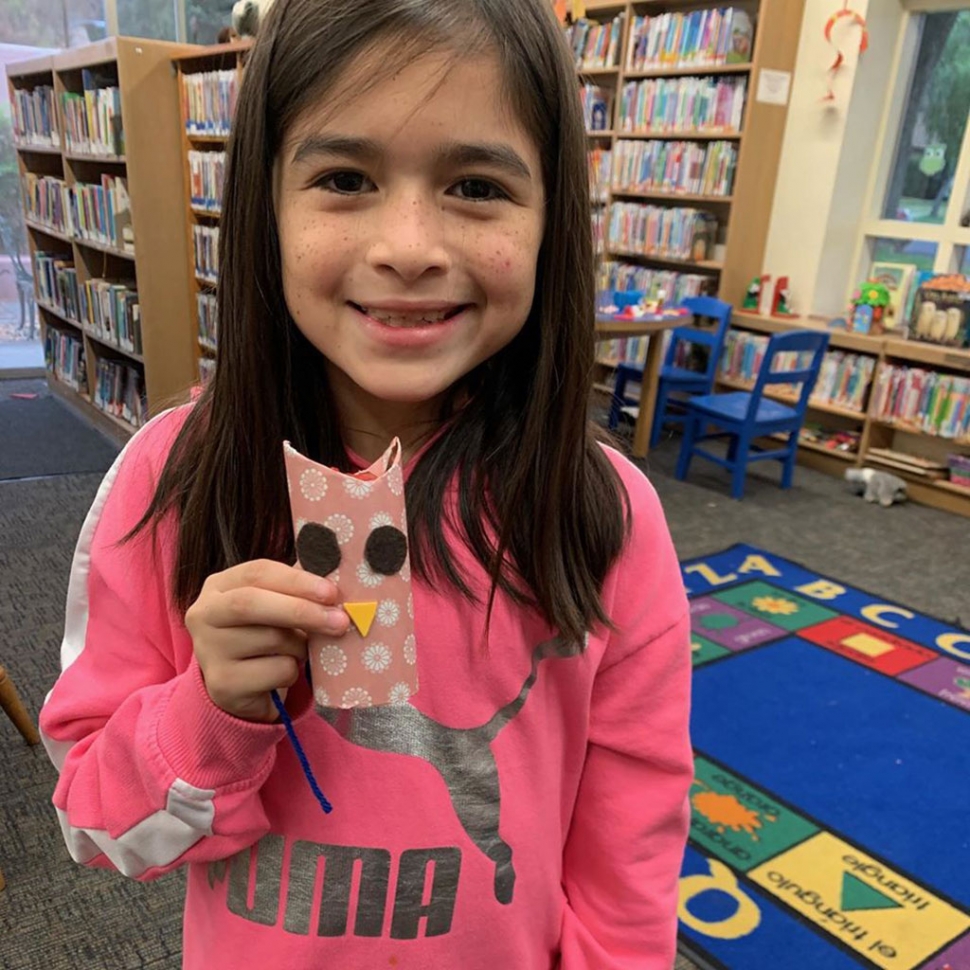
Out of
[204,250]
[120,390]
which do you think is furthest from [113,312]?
[204,250]

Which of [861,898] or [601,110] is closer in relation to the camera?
[861,898]

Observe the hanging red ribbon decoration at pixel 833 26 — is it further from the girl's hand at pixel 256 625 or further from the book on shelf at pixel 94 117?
the girl's hand at pixel 256 625

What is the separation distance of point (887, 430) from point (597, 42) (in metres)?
2.90

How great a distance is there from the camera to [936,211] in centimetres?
445

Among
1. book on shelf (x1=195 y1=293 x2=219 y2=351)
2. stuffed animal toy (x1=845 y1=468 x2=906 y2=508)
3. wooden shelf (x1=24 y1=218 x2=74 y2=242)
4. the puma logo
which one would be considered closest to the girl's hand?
the puma logo

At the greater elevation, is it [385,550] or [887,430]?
[385,550]

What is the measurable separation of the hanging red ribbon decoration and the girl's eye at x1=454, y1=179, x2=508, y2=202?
444cm

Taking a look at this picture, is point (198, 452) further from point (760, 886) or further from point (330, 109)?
point (760, 886)

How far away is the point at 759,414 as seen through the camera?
4.07m

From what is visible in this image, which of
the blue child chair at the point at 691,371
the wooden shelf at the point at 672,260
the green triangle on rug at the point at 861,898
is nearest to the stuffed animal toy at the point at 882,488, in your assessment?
the blue child chair at the point at 691,371

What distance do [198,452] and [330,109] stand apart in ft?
0.96

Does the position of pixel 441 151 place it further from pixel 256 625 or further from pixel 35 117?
pixel 35 117

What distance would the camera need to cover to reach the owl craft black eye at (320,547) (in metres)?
0.53

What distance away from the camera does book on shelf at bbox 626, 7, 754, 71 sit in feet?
14.6
